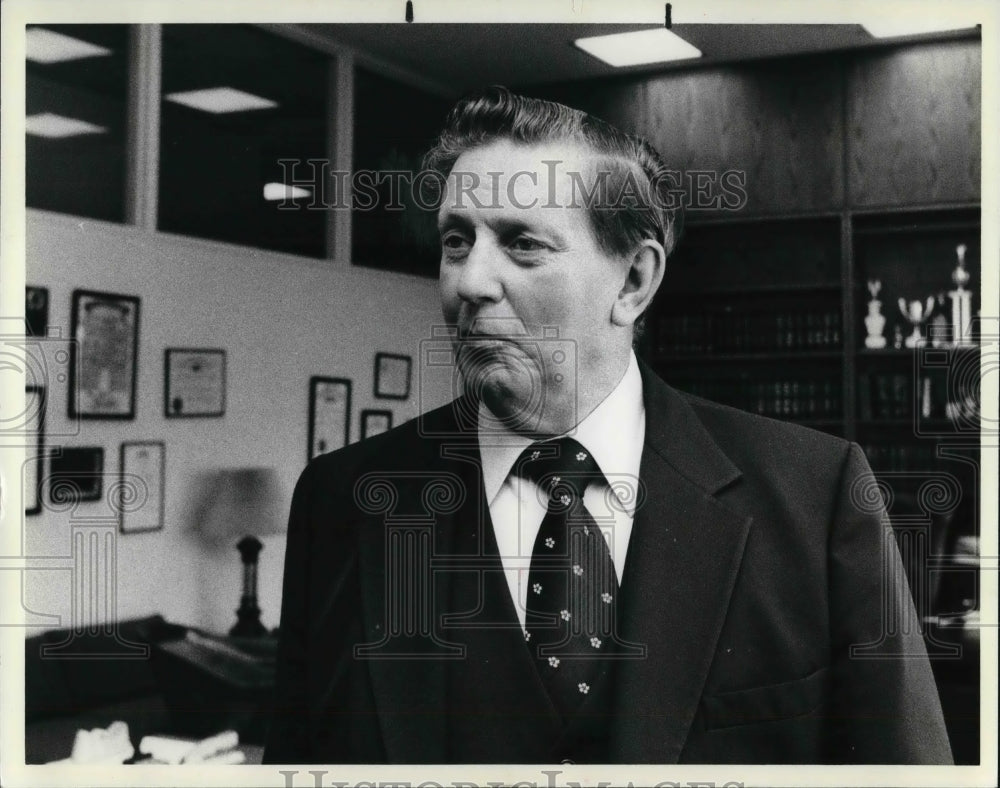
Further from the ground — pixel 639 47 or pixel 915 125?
pixel 639 47

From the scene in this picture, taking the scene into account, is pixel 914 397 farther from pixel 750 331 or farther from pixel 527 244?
pixel 527 244

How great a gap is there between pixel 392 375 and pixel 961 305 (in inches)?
56.9

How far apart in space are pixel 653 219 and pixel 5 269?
5.47 ft

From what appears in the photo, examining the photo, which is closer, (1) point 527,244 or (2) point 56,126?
(1) point 527,244

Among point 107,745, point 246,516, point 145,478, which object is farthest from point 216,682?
point 145,478

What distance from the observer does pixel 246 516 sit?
7.70 ft

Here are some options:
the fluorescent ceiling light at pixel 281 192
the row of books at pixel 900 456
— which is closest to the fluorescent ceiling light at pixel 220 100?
the fluorescent ceiling light at pixel 281 192

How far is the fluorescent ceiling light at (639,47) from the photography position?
92.7 inches

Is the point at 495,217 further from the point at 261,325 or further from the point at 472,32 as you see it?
the point at 261,325

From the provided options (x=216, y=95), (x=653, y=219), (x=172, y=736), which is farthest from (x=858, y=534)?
(x=216, y=95)

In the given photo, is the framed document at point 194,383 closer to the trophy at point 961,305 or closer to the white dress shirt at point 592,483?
the white dress shirt at point 592,483

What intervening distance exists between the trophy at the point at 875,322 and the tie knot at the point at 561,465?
0.77 metres

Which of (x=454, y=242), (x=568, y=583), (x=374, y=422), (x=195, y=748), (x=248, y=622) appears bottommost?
(x=195, y=748)

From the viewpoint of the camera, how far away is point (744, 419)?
7.59 feet
